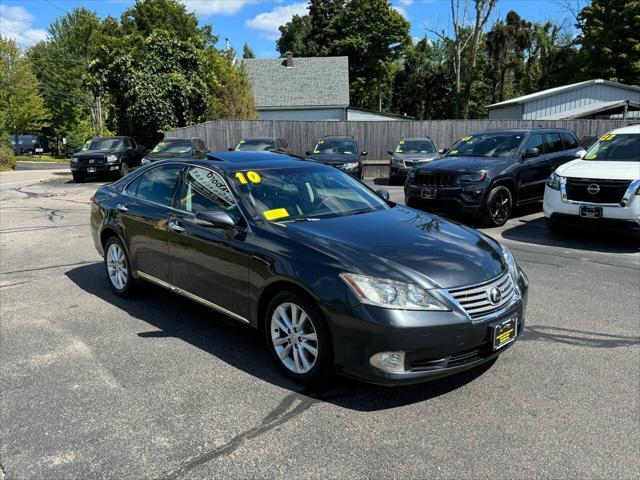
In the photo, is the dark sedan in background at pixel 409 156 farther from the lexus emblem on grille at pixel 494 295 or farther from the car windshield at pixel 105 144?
the lexus emblem on grille at pixel 494 295

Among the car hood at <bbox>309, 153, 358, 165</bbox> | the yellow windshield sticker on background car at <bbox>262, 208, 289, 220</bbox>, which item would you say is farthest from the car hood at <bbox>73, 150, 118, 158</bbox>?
the yellow windshield sticker on background car at <bbox>262, 208, 289, 220</bbox>

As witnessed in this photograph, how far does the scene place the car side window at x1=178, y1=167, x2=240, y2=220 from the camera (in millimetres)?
4305

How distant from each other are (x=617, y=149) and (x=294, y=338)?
8.07 meters

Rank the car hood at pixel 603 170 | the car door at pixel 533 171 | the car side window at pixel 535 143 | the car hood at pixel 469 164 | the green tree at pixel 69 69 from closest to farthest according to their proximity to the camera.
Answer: the car hood at pixel 603 170 < the car hood at pixel 469 164 < the car door at pixel 533 171 < the car side window at pixel 535 143 < the green tree at pixel 69 69

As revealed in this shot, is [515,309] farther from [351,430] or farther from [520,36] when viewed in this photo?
[520,36]

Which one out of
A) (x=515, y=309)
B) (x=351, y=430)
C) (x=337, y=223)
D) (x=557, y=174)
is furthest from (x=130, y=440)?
(x=557, y=174)

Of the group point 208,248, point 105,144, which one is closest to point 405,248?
point 208,248

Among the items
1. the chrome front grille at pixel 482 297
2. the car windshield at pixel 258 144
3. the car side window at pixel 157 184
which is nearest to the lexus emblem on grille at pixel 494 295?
the chrome front grille at pixel 482 297

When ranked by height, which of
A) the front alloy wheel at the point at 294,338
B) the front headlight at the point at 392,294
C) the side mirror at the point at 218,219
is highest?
the side mirror at the point at 218,219

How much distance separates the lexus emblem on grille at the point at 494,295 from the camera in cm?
340

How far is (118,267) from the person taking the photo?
18.5 feet

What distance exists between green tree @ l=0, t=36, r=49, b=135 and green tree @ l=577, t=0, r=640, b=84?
1594 inches

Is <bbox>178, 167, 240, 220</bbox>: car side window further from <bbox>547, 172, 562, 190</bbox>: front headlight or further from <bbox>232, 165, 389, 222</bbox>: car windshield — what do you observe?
<bbox>547, 172, 562, 190</bbox>: front headlight

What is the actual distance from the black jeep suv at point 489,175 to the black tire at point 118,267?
19.9 ft
